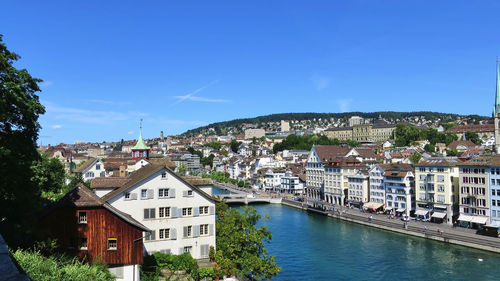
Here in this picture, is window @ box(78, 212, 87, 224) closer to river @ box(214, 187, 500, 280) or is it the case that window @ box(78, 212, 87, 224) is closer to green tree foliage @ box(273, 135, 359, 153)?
river @ box(214, 187, 500, 280)

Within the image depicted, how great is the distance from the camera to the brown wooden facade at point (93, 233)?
65.8ft

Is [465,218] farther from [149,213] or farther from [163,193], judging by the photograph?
[149,213]

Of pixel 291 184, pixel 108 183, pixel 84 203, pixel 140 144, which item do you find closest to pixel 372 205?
pixel 291 184

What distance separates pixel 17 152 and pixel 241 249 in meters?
15.5

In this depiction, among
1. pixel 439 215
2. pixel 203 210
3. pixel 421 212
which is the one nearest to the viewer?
pixel 203 210

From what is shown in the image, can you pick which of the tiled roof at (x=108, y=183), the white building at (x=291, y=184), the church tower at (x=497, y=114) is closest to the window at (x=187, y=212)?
the tiled roof at (x=108, y=183)

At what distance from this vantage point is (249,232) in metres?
29.2

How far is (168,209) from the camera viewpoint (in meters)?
26.4

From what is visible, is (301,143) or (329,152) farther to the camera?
(301,143)

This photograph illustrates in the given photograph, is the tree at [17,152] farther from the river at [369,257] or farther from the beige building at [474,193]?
the beige building at [474,193]

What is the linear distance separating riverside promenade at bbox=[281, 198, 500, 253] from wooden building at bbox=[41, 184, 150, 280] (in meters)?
36.9

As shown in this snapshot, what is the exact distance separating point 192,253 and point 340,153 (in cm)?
7310

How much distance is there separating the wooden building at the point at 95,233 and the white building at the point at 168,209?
4.67 m

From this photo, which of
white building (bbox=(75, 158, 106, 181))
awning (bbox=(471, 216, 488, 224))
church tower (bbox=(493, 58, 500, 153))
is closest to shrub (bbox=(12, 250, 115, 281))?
awning (bbox=(471, 216, 488, 224))
